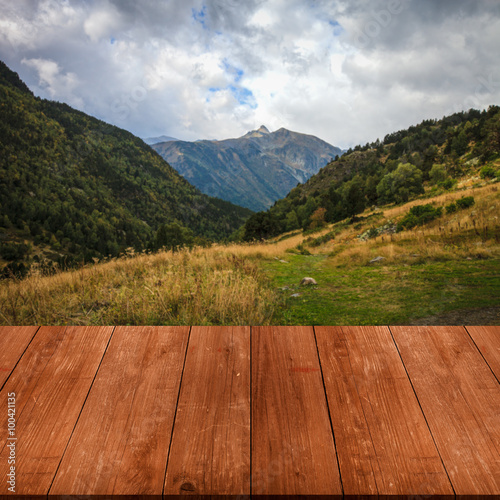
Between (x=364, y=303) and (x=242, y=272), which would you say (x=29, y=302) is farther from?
(x=364, y=303)

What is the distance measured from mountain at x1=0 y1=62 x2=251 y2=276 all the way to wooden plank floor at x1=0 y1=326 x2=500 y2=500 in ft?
119

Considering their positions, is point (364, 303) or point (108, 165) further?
point (108, 165)

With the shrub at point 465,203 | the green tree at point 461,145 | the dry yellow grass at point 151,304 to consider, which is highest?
the green tree at point 461,145

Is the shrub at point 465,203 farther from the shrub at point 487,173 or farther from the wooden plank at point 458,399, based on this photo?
the shrub at point 487,173

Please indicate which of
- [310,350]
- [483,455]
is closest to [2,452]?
[310,350]

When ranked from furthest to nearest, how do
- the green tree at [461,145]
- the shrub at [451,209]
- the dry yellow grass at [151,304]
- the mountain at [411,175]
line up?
the green tree at [461,145] < the mountain at [411,175] < the shrub at [451,209] < the dry yellow grass at [151,304]

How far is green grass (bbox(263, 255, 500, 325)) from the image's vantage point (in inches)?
85.4

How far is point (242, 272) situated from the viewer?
383cm

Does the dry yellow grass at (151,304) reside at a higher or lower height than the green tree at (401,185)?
lower

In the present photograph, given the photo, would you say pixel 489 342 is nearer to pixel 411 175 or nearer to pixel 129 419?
pixel 129 419

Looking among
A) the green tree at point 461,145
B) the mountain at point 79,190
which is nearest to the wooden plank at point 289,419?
the mountain at point 79,190

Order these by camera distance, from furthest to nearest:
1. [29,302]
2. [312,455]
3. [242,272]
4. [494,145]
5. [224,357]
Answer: [494,145], [242,272], [29,302], [224,357], [312,455]

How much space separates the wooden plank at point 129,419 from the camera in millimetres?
964

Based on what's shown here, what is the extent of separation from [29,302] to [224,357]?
2740mm
